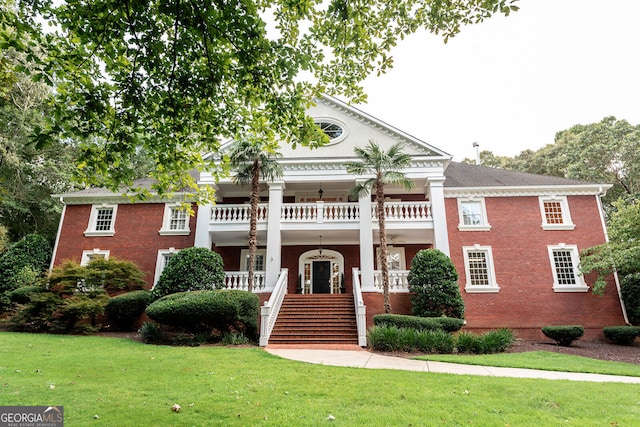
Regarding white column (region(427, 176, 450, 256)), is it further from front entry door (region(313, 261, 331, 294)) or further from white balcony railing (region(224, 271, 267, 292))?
white balcony railing (region(224, 271, 267, 292))

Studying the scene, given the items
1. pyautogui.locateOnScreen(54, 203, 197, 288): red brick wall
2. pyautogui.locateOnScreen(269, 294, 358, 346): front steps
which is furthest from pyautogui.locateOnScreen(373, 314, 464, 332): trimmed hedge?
pyautogui.locateOnScreen(54, 203, 197, 288): red brick wall

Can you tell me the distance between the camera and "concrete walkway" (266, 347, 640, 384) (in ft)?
25.7

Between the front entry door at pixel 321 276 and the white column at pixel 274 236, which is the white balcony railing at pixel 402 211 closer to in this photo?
the front entry door at pixel 321 276

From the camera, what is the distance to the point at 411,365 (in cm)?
884

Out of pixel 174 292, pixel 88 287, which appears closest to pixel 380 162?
pixel 174 292

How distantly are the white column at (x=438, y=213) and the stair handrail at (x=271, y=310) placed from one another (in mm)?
7201

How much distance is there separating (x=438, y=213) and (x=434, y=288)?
4.29 metres

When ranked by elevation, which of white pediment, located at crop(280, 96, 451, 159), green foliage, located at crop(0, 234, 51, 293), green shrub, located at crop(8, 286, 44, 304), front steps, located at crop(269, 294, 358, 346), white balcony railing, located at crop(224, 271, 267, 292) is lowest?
front steps, located at crop(269, 294, 358, 346)

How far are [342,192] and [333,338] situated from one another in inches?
346

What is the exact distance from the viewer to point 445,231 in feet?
53.7

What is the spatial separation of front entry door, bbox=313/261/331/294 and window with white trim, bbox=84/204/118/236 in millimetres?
10726

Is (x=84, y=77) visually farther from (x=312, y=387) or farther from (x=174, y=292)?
(x=174, y=292)

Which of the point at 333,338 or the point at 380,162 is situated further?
the point at 380,162

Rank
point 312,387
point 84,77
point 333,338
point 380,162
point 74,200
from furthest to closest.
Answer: point 74,200, point 380,162, point 333,338, point 312,387, point 84,77
